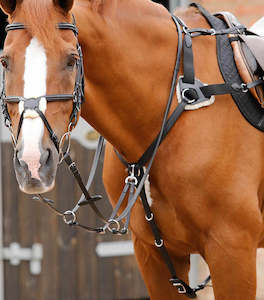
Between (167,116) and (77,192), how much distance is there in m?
2.46

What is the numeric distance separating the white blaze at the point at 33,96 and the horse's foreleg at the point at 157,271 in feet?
3.37

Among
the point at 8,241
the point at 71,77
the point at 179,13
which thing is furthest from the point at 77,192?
the point at 71,77

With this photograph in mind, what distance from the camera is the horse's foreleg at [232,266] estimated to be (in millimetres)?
2711

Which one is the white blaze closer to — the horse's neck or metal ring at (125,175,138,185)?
the horse's neck

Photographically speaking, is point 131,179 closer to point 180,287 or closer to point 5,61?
point 180,287

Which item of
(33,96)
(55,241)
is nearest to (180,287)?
(33,96)

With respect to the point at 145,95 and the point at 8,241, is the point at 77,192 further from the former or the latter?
the point at 145,95

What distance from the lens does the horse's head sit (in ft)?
7.27

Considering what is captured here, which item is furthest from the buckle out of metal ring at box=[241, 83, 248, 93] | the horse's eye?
the horse's eye

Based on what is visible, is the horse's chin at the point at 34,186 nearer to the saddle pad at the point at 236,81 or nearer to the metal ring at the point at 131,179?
the metal ring at the point at 131,179

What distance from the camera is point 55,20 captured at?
7.66ft

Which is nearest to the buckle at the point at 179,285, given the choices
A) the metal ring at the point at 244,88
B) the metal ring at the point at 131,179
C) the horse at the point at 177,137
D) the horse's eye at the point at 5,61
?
the horse at the point at 177,137

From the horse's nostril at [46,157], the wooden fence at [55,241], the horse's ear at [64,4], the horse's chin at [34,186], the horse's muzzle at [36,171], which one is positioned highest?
the horse's ear at [64,4]

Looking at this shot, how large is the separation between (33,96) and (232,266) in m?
1.05
